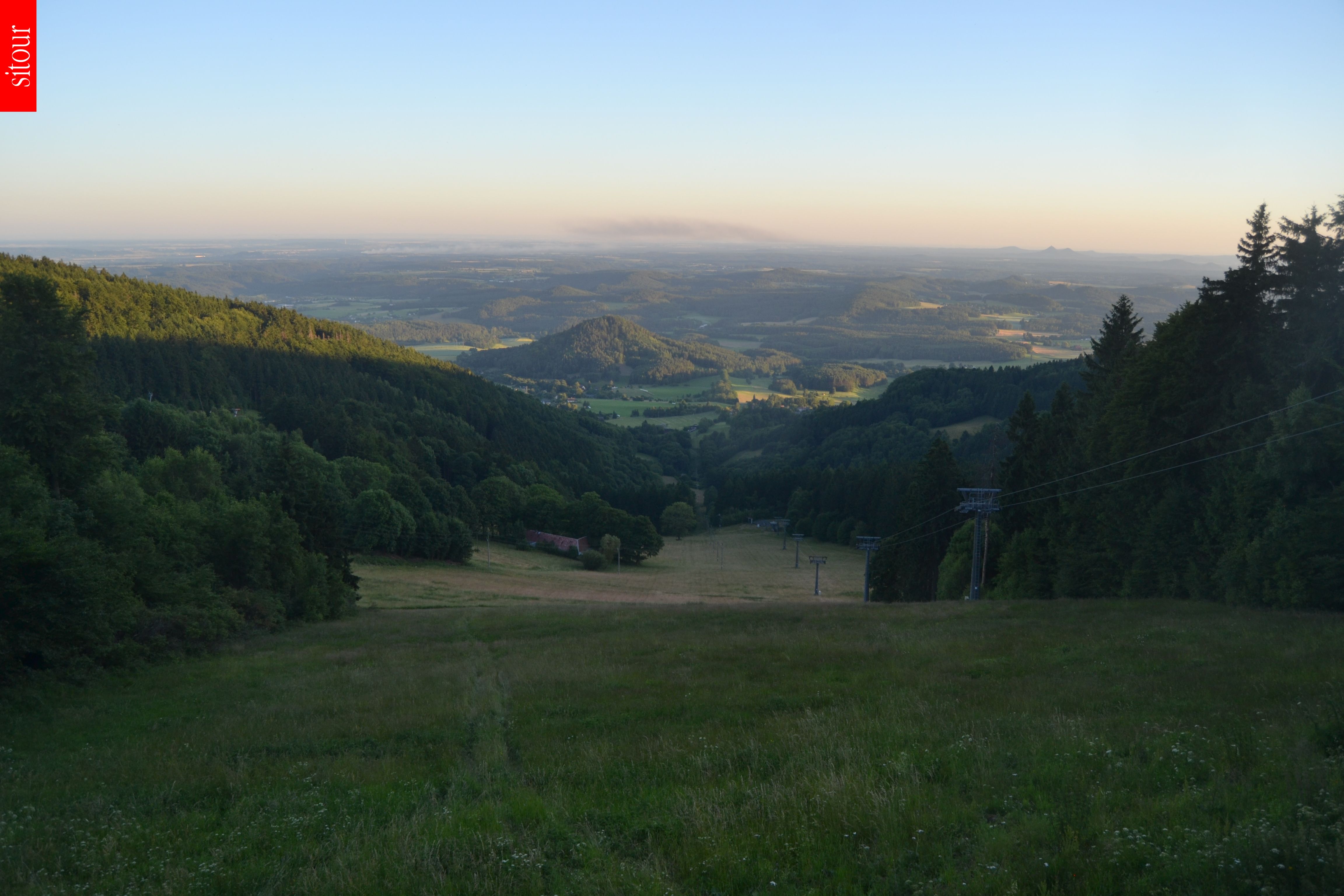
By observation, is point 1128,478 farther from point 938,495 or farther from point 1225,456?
point 938,495

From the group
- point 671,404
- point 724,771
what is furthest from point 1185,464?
point 671,404

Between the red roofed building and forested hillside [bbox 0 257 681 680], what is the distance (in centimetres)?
155

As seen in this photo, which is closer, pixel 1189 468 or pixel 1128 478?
pixel 1189 468

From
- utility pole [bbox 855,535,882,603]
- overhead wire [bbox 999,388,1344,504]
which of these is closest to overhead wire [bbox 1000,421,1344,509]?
overhead wire [bbox 999,388,1344,504]

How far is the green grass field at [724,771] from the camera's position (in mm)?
5531

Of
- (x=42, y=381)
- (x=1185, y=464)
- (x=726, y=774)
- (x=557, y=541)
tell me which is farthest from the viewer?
(x=557, y=541)

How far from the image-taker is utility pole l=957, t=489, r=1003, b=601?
30938 millimetres

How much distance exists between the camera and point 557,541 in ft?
247

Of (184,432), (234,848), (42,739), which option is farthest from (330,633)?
(184,432)

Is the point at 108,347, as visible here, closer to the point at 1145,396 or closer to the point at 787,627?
the point at 787,627

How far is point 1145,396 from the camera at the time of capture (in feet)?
83.8

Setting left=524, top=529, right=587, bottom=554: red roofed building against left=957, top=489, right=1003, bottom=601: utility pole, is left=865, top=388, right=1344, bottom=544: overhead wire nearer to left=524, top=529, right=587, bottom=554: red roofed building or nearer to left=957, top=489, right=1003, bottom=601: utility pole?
left=957, top=489, right=1003, bottom=601: utility pole

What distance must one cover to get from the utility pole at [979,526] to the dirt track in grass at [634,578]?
5296 mm

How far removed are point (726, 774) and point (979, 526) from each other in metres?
26.1
